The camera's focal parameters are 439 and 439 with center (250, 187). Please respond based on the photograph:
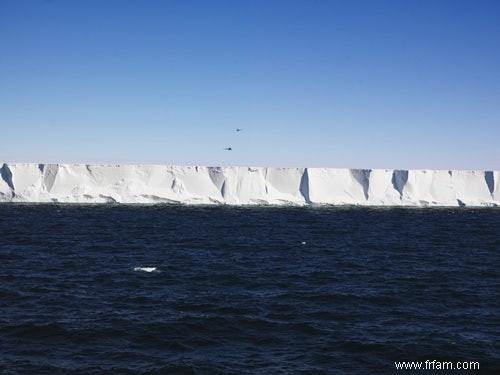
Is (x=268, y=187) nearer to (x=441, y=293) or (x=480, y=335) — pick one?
(x=441, y=293)

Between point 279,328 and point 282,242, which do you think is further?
point 282,242

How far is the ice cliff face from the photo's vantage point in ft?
228

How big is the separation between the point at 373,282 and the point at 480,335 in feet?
21.9

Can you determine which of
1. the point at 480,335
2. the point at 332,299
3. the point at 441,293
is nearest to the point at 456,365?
the point at 480,335

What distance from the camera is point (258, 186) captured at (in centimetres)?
7556

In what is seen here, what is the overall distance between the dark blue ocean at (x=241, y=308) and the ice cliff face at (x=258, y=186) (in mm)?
41583

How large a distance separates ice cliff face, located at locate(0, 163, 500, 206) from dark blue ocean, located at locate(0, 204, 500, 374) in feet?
136

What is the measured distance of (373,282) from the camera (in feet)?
64.2

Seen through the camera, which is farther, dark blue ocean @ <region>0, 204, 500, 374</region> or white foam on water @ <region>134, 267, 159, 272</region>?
white foam on water @ <region>134, 267, 159, 272</region>

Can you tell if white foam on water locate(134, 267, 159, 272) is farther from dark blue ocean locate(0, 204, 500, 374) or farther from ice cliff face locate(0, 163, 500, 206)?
ice cliff face locate(0, 163, 500, 206)

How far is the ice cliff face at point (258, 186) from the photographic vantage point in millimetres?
69500

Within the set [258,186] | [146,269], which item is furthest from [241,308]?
[258,186]

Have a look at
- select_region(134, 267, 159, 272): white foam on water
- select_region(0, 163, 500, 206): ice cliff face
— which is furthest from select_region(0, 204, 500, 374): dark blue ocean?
select_region(0, 163, 500, 206): ice cliff face

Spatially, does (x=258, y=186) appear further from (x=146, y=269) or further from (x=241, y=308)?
(x=241, y=308)
